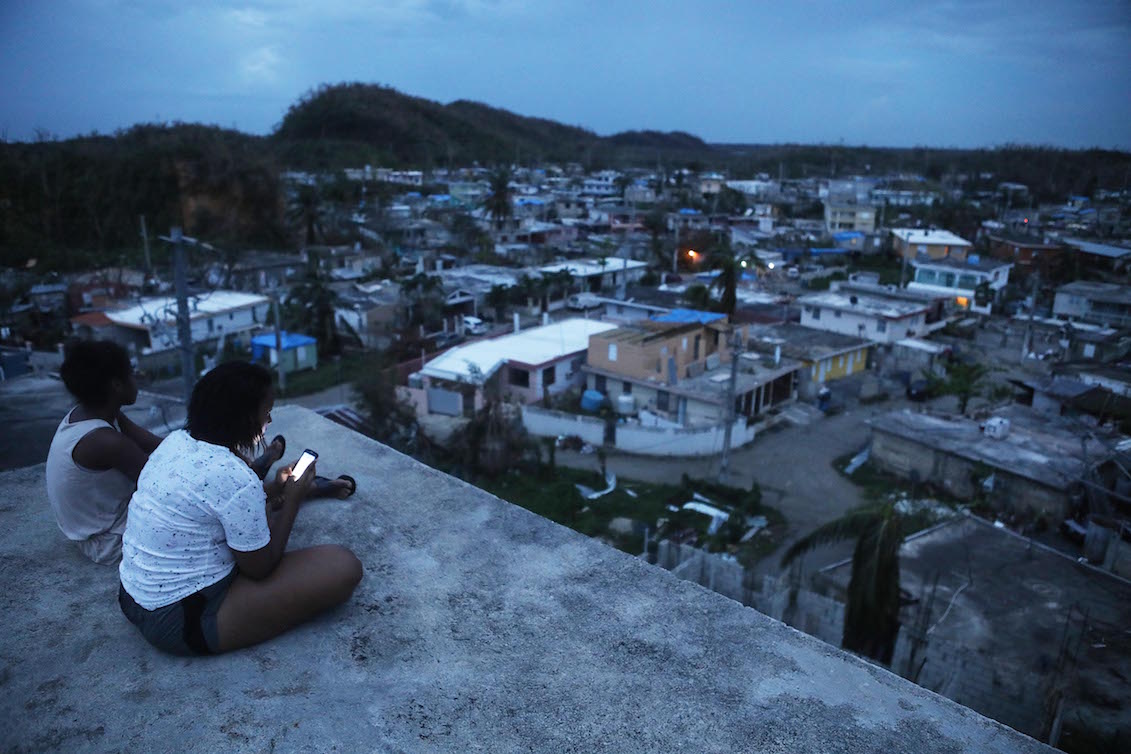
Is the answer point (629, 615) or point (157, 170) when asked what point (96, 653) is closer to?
point (629, 615)

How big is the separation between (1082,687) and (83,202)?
4629cm

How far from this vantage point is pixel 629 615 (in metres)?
2.10

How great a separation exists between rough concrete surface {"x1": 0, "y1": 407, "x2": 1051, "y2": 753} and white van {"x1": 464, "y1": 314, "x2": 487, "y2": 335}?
21.4 meters

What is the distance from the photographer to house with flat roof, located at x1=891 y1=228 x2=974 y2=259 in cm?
3566

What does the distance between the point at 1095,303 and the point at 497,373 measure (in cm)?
1929

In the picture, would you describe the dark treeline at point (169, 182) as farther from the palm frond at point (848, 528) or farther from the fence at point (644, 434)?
the palm frond at point (848, 528)

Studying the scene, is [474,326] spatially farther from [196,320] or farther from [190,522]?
[190,522]

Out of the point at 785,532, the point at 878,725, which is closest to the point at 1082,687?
the point at 785,532

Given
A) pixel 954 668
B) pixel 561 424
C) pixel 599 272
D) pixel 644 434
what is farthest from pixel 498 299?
pixel 954 668

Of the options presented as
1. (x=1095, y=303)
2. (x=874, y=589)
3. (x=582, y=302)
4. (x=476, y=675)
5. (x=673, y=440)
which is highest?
(x=476, y=675)

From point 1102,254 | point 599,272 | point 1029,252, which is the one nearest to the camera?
point 1102,254

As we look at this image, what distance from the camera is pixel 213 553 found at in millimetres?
1967

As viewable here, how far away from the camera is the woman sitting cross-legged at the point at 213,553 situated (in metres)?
1.91

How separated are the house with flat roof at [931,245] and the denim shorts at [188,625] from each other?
37.2 metres
